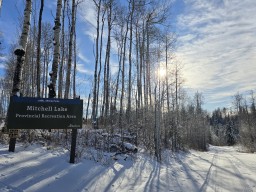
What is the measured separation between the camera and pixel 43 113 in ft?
21.0

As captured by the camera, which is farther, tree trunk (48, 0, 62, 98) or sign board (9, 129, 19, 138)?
tree trunk (48, 0, 62, 98)

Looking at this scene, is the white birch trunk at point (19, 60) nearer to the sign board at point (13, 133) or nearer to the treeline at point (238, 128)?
the sign board at point (13, 133)

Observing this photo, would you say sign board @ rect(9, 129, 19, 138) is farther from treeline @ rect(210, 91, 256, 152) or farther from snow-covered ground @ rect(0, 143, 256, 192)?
treeline @ rect(210, 91, 256, 152)

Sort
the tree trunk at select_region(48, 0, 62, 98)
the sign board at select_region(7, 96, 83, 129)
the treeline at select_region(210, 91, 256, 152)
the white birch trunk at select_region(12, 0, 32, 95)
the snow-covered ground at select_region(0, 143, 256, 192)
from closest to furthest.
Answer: the snow-covered ground at select_region(0, 143, 256, 192) → the sign board at select_region(7, 96, 83, 129) → the white birch trunk at select_region(12, 0, 32, 95) → the tree trunk at select_region(48, 0, 62, 98) → the treeline at select_region(210, 91, 256, 152)

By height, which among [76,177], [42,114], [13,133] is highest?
[42,114]

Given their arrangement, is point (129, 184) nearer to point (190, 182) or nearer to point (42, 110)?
point (190, 182)

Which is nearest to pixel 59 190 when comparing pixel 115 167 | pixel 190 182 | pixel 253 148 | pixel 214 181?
pixel 115 167

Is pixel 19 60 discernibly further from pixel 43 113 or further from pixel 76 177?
pixel 76 177

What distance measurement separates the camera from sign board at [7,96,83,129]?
607 centimetres

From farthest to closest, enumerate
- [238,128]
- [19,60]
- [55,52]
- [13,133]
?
1. [238,128]
2. [55,52]
3. [19,60]
4. [13,133]

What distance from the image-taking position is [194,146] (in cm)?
3456

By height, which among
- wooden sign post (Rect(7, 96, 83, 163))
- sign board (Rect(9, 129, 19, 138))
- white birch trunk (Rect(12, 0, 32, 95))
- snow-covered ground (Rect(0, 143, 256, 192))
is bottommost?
snow-covered ground (Rect(0, 143, 256, 192))

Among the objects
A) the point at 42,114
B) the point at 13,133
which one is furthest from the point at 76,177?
the point at 13,133

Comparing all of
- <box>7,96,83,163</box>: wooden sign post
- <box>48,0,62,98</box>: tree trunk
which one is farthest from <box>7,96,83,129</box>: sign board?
<box>48,0,62,98</box>: tree trunk
